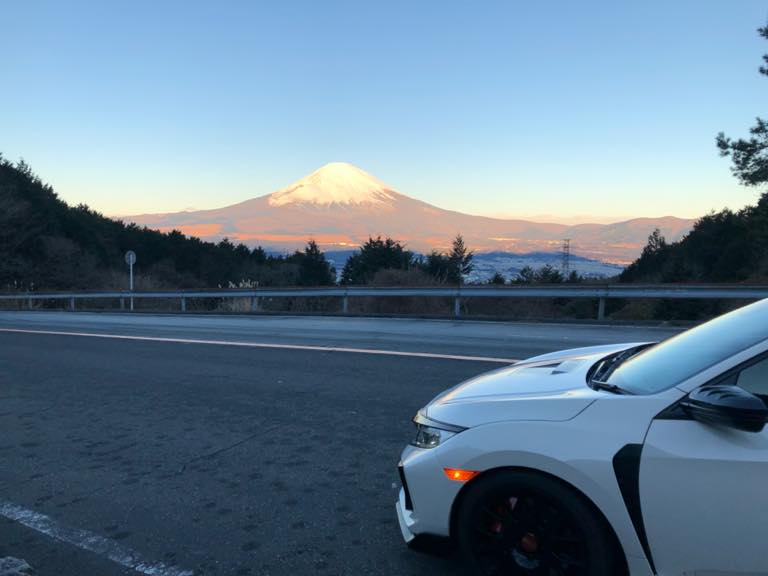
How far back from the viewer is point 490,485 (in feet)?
8.80

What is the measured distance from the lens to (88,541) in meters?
3.51

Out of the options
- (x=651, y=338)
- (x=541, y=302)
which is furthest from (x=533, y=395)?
(x=541, y=302)

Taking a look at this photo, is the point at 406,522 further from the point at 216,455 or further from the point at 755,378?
the point at 216,455

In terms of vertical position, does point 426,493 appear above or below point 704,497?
below

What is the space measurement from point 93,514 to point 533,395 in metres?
2.91

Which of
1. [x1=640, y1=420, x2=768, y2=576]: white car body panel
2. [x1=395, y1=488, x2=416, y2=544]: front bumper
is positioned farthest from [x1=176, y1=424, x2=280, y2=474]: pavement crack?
[x1=640, y1=420, x2=768, y2=576]: white car body panel

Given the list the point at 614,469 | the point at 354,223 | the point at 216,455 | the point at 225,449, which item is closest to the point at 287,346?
the point at 225,449

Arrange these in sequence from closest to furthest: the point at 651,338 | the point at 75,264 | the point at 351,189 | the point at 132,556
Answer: the point at 132,556
the point at 651,338
the point at 75,264
the point at 351,189

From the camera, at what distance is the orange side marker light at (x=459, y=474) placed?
2.73 meters

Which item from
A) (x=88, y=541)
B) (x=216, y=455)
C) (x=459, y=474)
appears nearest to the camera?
(x=459, y=474)

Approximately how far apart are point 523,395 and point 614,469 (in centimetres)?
58

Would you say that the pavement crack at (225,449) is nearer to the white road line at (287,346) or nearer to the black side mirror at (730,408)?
the black side mirror at (730,408)

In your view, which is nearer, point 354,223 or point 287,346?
point 287,346

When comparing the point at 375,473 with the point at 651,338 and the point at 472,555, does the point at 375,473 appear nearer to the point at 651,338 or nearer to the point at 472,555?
the point at 472,555
